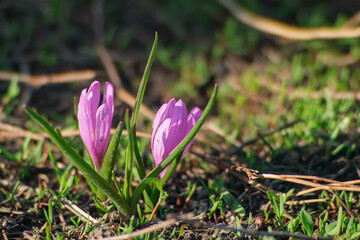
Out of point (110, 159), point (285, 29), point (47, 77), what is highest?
point (285, 29)

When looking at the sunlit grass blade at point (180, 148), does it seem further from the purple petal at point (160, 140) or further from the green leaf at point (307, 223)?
the green leaf at point (307, 223)

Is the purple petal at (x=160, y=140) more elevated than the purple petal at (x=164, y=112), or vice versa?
the purple petal at (x=164, y=112)

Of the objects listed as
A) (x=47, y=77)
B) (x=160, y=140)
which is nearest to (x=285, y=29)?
(x=47, y=77)

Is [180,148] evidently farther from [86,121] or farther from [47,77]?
[47,77]

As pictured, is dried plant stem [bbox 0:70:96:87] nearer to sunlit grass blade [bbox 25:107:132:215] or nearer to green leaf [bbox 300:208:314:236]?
sunlit grass blade [bbox 25:107:132:215]

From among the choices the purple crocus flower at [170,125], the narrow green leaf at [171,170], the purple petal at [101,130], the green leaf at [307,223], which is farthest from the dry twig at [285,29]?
the purple petal at [101,130]

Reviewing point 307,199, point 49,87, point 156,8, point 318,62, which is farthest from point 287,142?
point 156,8

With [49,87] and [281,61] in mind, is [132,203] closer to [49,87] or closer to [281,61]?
[49,87]
